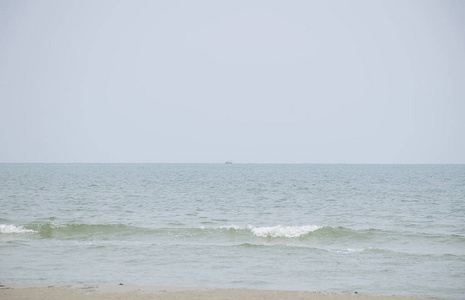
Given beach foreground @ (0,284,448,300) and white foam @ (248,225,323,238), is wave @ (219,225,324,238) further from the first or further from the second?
beach foreground @ (0,284,448,300)

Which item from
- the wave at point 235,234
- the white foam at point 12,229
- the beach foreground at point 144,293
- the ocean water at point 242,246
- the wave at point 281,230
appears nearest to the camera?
the beach foreground at point 144,293

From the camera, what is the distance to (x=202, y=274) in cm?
1675

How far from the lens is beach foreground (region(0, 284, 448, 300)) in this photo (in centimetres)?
1331

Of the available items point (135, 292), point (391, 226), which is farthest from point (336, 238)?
point (135, 292)

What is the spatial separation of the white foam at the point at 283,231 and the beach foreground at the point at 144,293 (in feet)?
38.2

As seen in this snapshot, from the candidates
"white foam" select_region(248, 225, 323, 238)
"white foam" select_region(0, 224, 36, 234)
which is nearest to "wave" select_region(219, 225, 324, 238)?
"white foam" select_region(248, 225, 323, 238)

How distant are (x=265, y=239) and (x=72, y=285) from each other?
11986 mm

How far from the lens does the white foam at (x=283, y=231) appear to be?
25.8 meters

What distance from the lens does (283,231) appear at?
85.8ft

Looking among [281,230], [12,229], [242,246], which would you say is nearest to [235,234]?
[281,230]

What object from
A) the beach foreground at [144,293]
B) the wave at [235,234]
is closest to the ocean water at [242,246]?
the wave at [235,234]

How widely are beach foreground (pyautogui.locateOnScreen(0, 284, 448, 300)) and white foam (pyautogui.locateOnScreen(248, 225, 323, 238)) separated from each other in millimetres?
11649

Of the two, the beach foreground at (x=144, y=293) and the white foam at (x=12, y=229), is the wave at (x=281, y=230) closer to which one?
the beach foreground at (x=144, y=293)

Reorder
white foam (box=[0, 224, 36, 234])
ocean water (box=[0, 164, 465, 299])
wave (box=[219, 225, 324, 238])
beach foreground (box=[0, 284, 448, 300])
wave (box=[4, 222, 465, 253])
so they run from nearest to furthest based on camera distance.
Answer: beach foreground (box=[0, 284, 448, 300]) → ocean water (box=[0, 164, 465, 299]) → wave (box=[4, 222, 465, 253]) → wave (box=[219, 225, 324, 238]) → white foam (box=[0, 224, 36, 234])
